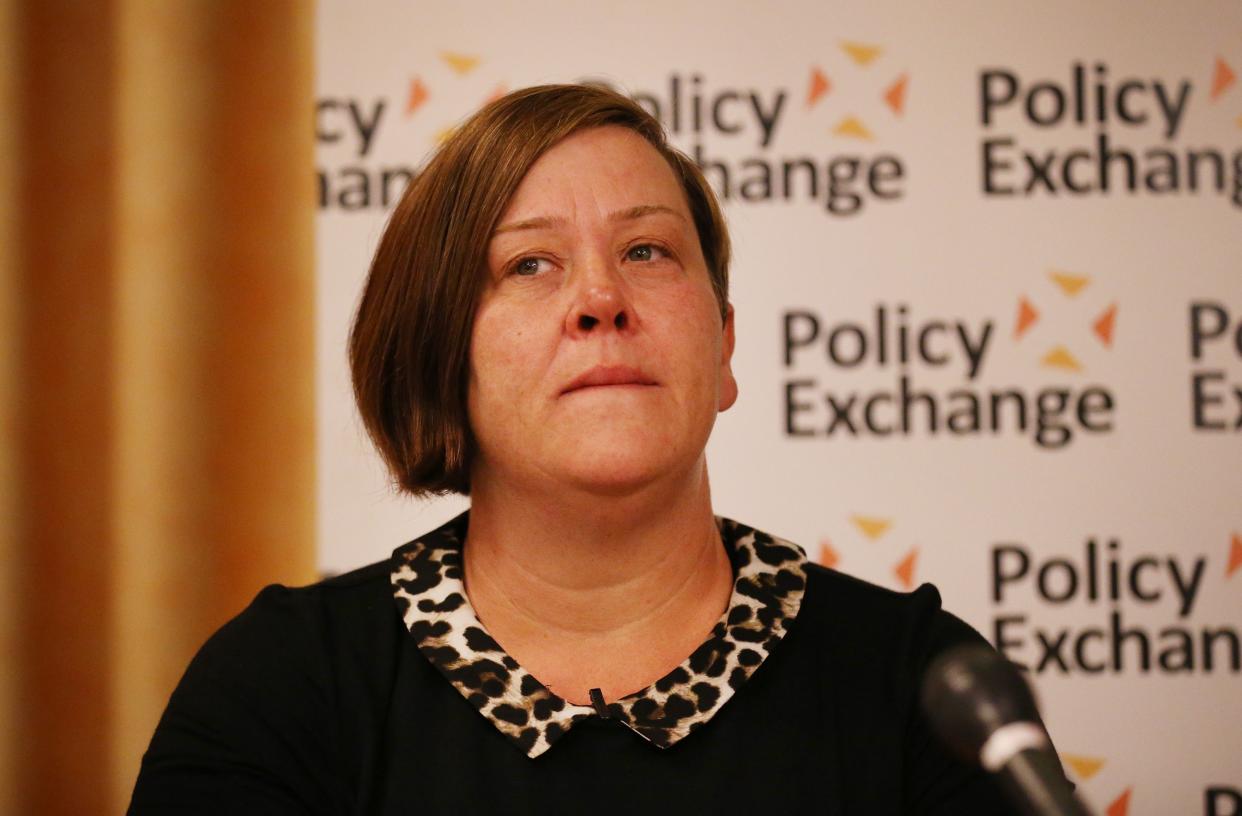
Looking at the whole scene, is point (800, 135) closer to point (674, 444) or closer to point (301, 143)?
point (301, 143)

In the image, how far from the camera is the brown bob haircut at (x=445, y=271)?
1.20m

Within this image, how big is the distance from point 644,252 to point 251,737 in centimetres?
63

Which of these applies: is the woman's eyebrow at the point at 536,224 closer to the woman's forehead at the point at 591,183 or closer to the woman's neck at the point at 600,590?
the woman's forehead at the point at 591,183

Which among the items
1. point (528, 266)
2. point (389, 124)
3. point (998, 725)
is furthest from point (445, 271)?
point (389, 124)

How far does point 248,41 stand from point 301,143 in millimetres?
226

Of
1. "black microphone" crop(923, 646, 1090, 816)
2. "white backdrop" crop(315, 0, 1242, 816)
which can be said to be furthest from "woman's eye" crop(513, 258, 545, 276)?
"white backdrop" crop(315, 0, 1242, 816)

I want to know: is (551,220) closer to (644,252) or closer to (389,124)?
(644,252)

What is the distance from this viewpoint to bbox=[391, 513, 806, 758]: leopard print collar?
1.10 metres

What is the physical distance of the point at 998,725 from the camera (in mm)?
624

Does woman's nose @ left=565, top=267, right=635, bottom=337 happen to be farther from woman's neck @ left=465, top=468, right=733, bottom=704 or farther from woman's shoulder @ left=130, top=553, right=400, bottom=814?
woman's shoulder @ left=130, top=553, right=400, bottom=814

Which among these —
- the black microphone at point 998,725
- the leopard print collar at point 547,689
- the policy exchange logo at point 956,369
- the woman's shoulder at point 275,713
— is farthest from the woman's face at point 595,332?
the policy exchange logo at point 956,369

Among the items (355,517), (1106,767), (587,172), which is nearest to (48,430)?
(355,517)

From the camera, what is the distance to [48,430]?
2.14 metres

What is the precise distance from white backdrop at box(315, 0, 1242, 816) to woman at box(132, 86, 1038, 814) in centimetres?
77
